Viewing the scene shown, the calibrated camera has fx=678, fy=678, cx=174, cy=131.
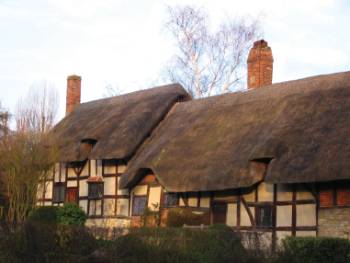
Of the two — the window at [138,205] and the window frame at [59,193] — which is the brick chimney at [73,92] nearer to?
the window frame at [59,193]

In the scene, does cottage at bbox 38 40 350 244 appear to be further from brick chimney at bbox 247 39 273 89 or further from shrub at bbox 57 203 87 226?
shrub at bbox 57 203 87 226

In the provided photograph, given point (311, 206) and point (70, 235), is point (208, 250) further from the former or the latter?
point (311, 206)

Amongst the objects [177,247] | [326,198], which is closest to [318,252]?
[177,247]

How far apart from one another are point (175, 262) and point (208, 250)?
932mm

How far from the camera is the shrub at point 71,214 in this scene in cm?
2606

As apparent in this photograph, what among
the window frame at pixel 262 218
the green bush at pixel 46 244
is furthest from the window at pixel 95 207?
the green bush at pixel 46 244

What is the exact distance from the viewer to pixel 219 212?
2266 cm

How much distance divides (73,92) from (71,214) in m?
12.4

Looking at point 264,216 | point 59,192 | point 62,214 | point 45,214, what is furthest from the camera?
point 59,192

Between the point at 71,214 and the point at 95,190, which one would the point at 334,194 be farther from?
the point at 95,190

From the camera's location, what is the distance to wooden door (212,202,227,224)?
22.5 meters

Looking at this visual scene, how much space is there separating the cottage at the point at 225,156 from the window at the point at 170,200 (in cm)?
4

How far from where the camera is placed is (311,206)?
64.3ft

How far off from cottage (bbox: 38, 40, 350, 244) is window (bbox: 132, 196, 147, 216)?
44mm
